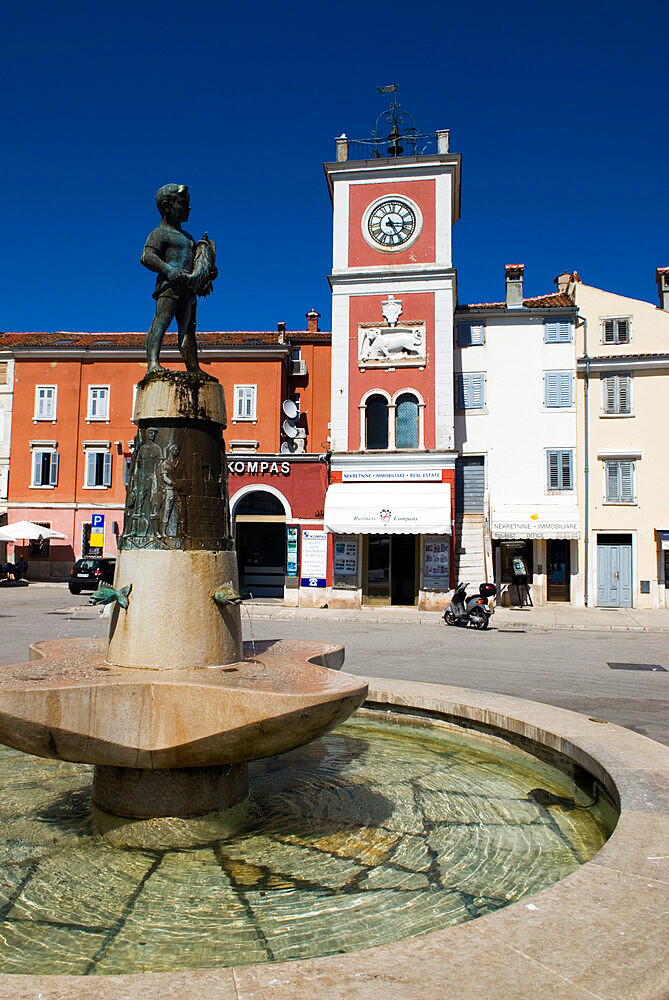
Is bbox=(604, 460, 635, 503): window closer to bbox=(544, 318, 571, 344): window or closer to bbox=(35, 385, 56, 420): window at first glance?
bbox=(544, 318, 571, 344): window

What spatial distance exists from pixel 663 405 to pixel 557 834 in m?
22.9

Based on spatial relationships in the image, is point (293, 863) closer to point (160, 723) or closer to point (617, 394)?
point (160, 723)

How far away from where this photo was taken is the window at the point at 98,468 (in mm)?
33250

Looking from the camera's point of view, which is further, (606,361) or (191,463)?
(606,361)

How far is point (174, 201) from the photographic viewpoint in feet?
19.9

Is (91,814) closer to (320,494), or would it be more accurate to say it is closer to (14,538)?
(320,494)

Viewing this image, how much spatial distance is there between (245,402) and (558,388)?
14.3 m

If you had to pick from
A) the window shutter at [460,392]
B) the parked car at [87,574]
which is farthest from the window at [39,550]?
the window shutter at [460,392]

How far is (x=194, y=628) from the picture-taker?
5.18 m

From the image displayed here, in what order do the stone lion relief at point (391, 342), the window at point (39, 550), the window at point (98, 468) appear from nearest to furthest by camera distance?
the stone lion relief at point (391, 342), the window at point (39, 550), the window at point (98, 468)

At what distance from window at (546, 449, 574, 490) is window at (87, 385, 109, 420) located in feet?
66.1

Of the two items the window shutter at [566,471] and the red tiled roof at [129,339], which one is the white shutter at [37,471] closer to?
the red tiled roof at [129,339]

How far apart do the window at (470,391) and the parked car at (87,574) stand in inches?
547

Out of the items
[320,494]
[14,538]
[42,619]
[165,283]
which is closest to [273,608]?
[320,494]
